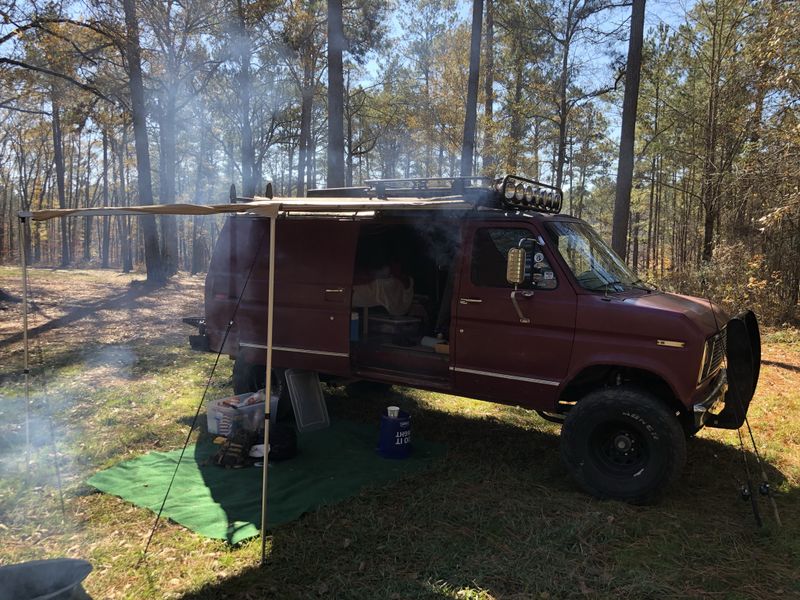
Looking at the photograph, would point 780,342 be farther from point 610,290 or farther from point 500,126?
point 500,126

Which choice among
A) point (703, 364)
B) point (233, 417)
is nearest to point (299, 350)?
point (233, 417)

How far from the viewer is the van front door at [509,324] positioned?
4.57m

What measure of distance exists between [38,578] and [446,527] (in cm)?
251

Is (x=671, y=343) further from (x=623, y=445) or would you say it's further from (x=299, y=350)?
(x=299, y=350)

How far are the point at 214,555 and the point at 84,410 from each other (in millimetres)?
3611

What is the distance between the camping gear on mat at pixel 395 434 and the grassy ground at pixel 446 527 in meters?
0.43

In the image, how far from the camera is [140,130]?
50.1 feet

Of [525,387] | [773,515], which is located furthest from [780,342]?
[525,387]

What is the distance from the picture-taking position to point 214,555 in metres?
3.60

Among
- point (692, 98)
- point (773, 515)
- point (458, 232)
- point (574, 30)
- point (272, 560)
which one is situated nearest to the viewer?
point (272, 560)

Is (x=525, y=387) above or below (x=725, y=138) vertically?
below

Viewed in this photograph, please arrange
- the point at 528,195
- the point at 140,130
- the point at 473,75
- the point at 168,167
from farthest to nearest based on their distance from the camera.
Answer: the point at 168,167 → the point at 140,130 → the point at 473,75 → the point at 528,195

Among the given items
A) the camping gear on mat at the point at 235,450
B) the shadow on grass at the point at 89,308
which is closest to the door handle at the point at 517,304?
the camping gear on mat at the point at 235,450

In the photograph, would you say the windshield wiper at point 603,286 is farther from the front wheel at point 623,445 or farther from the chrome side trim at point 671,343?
the front wheel at point 623,445
